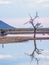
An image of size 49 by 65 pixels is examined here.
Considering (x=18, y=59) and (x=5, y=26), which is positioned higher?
(x=18, y=59)

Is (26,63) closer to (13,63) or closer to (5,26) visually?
(13,63)

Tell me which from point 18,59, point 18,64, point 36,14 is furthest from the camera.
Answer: point 36,14

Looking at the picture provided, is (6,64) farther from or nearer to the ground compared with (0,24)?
farther from the ground

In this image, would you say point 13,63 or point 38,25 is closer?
point 13,63

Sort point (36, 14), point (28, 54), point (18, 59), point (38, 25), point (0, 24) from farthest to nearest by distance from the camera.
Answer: point (0, 24)
point (38, 25)
point (36, 14)
point (28, 54)
point (18, 59)

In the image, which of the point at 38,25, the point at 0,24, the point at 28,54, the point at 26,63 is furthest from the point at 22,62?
the point at 0,24

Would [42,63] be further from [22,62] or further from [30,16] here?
[30,16]

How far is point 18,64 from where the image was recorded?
17.9 m

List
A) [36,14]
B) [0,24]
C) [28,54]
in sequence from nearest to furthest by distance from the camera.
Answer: [28,54] → [36,14] → [0,24]

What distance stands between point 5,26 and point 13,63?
141 ft

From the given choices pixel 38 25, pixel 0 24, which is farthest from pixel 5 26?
pixel 38 25

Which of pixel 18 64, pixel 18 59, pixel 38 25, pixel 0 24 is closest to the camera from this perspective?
pixel 18 64

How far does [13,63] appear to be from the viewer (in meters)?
18.3

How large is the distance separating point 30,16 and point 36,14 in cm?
180
